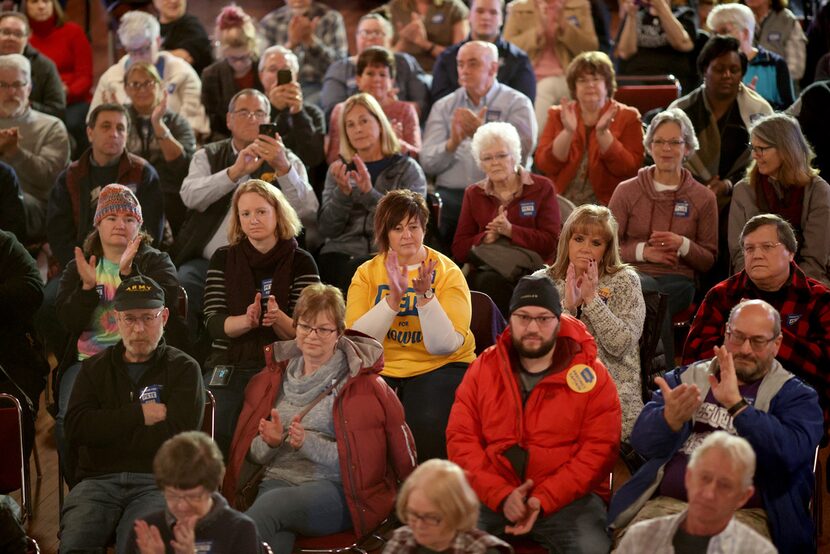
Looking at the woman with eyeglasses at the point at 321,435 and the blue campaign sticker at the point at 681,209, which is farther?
the blue campaign sticker at the point at 681,209

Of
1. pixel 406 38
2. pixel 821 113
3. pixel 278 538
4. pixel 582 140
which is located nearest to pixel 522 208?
pixel 582 140

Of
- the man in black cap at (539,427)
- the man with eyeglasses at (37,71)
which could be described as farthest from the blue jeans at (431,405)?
the man with eyeglasses at (37,71)

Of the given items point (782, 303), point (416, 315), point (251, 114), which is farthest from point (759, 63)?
point (416, 315)

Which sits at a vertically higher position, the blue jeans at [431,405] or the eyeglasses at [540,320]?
the eyeglasses at [540,320]

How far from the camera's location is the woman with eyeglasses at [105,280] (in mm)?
4789

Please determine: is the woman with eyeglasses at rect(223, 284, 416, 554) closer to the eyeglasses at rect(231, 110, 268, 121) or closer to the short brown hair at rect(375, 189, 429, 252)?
the short brown hair at rect(375, 189, 429, 252)

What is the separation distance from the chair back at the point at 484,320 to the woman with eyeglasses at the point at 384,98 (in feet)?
6.08

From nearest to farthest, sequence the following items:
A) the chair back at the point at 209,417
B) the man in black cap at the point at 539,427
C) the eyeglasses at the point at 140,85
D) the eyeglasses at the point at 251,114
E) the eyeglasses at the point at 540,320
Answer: the man in black cap at the point at 539,427 < the eyeglasses at the point at 540,320 < the chair back at the point at 209,417 < the eyeglasses at the point at 251,114 < the eyeglasses at the point at 140,85

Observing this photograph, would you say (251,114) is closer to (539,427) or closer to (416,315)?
(416,315)

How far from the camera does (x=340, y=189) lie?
18.5ft

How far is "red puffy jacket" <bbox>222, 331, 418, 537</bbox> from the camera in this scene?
409cm

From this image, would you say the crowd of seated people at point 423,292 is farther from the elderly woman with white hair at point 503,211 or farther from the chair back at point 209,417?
the chair back at point 209,417

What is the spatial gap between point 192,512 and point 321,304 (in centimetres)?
94

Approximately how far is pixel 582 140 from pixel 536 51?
148 centimetres
